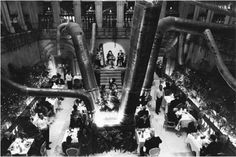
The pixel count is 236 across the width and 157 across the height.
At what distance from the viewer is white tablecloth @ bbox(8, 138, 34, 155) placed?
7.46 metres

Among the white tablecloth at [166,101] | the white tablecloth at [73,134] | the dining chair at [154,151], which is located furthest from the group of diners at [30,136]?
the white tablecloth at [166,101]

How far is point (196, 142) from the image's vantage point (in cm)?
801

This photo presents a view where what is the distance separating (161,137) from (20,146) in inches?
243

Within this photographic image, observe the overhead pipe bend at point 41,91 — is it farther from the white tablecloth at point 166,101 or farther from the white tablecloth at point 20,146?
the white tablecloth at point 166,101

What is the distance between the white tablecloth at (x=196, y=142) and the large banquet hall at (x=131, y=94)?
4cm

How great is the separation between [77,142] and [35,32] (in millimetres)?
12662

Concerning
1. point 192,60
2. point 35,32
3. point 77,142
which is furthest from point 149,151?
point 35,32

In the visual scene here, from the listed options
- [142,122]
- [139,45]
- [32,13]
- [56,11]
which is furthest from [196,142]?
[32,13]

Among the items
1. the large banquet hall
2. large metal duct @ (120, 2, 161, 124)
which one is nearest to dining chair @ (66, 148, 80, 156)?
the large banquet hall

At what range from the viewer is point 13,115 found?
9633mm

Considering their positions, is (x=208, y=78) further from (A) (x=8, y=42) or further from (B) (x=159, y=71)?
(A) (x=8, y=42)

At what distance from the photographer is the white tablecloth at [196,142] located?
7.83 meters

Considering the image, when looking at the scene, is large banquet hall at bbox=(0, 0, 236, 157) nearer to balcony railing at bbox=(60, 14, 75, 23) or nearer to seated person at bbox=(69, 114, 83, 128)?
seated person at bbox=(69, 114, 83, 128)

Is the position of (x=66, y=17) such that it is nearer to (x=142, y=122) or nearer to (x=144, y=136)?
(x=142, y=122)
